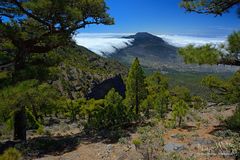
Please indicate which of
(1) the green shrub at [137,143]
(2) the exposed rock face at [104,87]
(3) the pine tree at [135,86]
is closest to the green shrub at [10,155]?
(1) the green shrub at [137,143]

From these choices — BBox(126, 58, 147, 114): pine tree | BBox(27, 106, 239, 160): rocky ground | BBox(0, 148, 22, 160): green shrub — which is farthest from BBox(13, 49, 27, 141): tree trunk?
BBox(126, 58, 147, 114): pine tree

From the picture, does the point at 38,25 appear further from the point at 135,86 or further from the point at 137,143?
the point at 135,86

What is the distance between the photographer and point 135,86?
3381cm

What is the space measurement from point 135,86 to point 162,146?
1853 cm

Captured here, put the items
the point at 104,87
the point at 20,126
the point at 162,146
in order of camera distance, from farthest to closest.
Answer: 1. the point at 104,87
2. the point at 20,126
3. the point at 162,146

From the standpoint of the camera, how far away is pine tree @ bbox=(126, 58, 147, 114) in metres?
33.1

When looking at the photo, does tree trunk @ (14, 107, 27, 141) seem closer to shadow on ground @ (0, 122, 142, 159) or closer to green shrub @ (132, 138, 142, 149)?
shadow on ground @ (0, 122, 142, 159)

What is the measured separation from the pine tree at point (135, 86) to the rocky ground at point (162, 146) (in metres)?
13.6

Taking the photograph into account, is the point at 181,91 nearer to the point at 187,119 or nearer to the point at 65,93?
the point at 187,119

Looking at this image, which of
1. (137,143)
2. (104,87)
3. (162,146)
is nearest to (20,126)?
(137,143)

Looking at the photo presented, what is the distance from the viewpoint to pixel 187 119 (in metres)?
23.8

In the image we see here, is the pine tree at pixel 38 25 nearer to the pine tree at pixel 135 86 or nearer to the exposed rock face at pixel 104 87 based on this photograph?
the pine tree at pixel 135 86

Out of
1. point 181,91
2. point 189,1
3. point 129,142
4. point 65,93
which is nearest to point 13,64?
point 129,142

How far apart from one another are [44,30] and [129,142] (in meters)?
8.61
